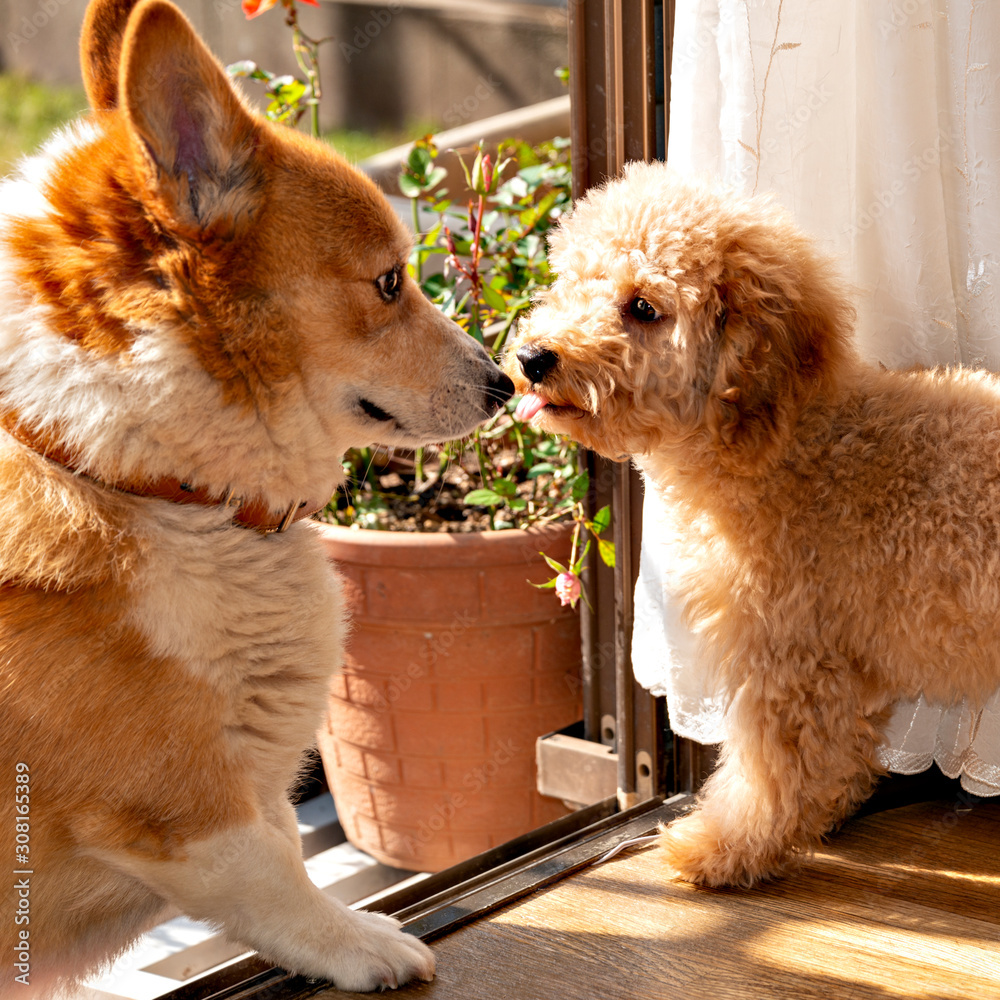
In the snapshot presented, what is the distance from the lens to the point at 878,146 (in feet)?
5.68

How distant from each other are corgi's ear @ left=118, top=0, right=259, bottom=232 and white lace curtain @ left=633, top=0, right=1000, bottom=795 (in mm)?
830

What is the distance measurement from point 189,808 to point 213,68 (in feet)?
2.88

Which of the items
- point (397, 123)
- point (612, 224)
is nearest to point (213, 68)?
point (612, 224)

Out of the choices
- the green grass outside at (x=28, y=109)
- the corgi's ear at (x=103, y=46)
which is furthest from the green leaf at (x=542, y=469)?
the green grass outside at (x=28, y=109)

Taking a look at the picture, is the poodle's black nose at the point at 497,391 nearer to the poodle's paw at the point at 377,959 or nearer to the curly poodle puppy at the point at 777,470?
the curly poodle puppy at the point at 777,470

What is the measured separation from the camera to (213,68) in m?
1.17

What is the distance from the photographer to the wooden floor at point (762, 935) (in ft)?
4.66

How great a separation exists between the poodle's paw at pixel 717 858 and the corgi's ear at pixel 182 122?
122 cm

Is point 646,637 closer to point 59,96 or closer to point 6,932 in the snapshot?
point 6,932

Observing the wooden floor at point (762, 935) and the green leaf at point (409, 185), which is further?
the green leaf at point (409, 185)

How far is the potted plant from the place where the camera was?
2.23m

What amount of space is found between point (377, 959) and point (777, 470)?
3.06 ft

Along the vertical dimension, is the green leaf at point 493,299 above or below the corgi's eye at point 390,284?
below

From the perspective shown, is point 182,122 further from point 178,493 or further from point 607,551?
point 607,551
